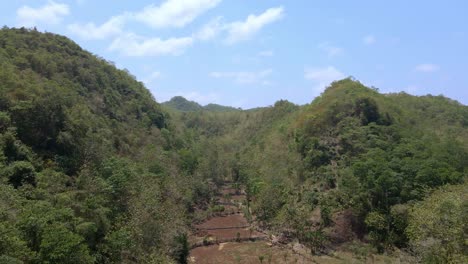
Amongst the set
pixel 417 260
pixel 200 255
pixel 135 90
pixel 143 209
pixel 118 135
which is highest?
pixel 135 90

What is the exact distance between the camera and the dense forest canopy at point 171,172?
78.2 feet

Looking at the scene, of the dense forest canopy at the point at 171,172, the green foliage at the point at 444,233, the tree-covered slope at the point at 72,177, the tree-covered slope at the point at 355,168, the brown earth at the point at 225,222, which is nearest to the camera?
the tree-covered slope at the point at 72,177

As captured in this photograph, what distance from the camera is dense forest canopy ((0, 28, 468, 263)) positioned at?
2383cm

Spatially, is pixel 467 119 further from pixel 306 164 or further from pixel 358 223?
pixel 358 223

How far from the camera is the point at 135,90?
70000mm

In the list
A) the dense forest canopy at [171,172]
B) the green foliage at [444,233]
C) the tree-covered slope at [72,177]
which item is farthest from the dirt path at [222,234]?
the green foliage at [444,233]

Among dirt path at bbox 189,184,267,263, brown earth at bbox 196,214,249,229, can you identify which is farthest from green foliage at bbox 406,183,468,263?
brown earth at bbox 196,214,249,229

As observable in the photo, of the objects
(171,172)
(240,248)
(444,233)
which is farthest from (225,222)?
(444,233)

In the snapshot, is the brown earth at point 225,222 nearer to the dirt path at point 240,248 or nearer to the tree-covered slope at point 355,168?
Answer: the dirt path at point 240,248

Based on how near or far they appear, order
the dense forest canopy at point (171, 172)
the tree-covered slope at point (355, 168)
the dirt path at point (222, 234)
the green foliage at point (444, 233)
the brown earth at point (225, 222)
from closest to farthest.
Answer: the green foliage at point (444, 233), the dense forest canopy at point (171, 172), the tree-covered slope at point (355, 168), the dirt path at point (222, 234), the brown earth at point (225, 222)

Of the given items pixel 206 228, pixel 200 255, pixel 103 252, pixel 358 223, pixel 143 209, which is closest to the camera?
pixel 103 252

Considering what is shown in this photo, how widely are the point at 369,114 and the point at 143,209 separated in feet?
121

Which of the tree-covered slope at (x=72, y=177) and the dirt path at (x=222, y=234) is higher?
the tree-covered slope at (x=72, y=177)

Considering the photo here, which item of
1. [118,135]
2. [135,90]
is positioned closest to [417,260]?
[118,135]
